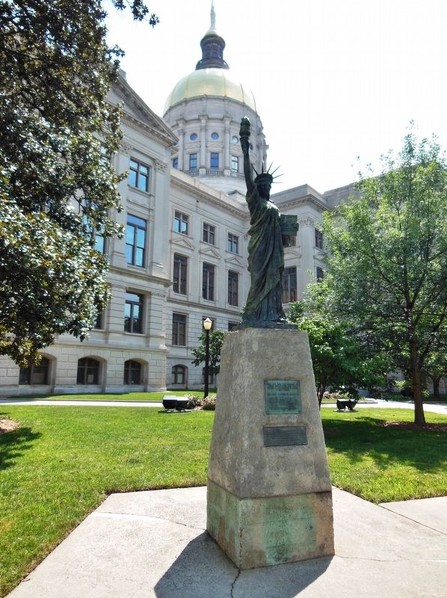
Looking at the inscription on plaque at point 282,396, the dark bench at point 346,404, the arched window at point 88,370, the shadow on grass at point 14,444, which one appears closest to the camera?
the inscription on plaque at point 282,396

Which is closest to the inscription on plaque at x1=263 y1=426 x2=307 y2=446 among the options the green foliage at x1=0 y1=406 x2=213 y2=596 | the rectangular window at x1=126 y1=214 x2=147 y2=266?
the green foliage at x1=0 y1=406 x2=213 y2=596

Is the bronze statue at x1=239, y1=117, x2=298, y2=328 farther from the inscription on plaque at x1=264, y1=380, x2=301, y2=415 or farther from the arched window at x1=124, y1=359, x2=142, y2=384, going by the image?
the arched window at x1=124, y1=359, x2=142, y2=384

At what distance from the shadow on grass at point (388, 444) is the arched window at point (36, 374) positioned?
18664 mm

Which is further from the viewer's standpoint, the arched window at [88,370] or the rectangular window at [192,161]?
the rectangular window at [192,161]

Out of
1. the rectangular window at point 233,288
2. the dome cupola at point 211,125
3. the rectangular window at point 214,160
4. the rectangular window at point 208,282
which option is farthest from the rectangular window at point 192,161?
the rectangular window at point 208,282

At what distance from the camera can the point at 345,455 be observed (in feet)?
Result: 29.3

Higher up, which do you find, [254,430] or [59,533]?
[254,430]

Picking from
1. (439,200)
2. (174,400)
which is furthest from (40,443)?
(439,200)

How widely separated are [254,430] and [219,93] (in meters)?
62.8

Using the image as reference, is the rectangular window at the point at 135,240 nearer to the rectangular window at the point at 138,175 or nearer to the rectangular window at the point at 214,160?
the rectangular window at the point at 138,175

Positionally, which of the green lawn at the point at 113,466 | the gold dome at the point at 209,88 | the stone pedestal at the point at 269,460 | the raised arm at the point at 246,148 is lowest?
the green lawn at the point at 113,466

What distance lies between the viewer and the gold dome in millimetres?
59375

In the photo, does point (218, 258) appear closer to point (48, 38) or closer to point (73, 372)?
point (73, 372)

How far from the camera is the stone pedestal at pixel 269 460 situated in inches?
152
